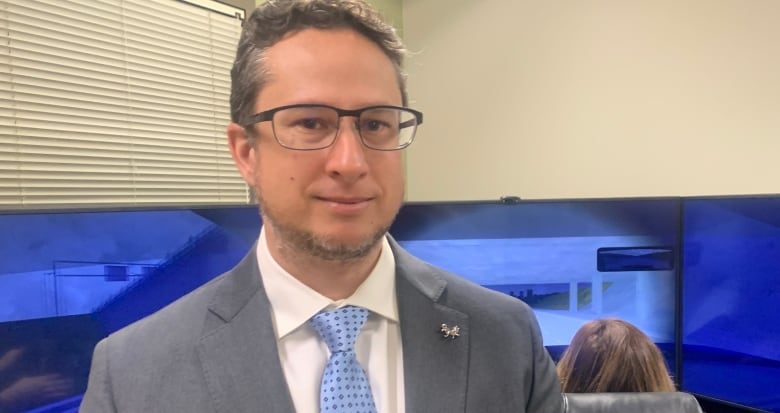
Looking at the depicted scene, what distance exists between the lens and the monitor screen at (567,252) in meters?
1.77

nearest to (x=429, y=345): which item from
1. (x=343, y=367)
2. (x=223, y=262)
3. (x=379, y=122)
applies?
(x=343, y=367)

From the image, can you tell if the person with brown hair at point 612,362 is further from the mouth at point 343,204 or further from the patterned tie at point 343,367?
the mouth at point 343,204

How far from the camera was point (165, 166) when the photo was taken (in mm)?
1873

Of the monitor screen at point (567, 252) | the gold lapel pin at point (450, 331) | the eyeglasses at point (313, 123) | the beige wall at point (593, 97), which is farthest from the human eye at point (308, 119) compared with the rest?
the beige wall at point (593, 97)

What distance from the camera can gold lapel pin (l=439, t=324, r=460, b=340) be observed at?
1024 millimetres

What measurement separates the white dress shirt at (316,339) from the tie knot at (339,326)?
0.5 inches

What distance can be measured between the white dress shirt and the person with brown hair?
915mm

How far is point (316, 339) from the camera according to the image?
3.24ft

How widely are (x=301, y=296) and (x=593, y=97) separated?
1.97 meters

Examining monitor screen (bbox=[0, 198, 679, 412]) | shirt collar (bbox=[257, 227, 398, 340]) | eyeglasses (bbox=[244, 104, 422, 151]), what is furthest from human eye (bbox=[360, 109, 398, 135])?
monitor screen (bbox=[0, 198, 679, 412])

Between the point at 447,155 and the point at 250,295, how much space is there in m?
1.95

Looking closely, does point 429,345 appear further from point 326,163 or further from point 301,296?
point 326,163

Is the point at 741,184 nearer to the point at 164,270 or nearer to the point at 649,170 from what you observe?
the point at 649,170

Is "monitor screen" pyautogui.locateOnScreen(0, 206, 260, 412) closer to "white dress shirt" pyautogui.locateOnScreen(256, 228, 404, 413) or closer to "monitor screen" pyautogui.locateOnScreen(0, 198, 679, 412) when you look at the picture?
"monitor screen" pyautogui.locateOnScreen(0, 198, 679, 412)
